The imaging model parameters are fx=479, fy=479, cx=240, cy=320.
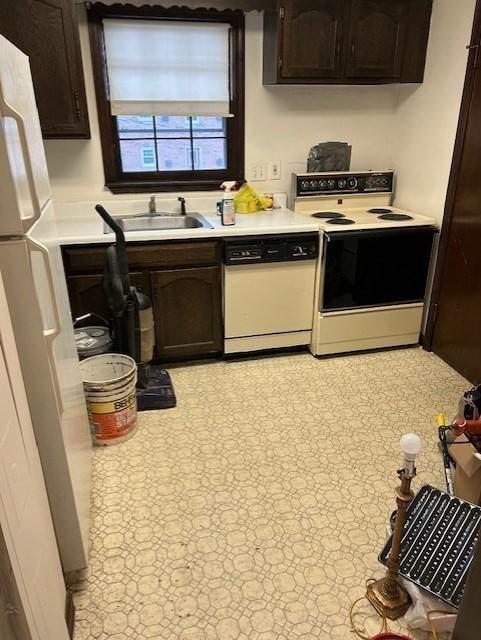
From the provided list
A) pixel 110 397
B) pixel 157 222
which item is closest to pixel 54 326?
pixel 110 397

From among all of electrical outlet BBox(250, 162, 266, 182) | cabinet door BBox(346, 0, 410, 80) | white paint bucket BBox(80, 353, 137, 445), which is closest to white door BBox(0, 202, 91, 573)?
white paint bucket BBox(80, 353, 137, 445)

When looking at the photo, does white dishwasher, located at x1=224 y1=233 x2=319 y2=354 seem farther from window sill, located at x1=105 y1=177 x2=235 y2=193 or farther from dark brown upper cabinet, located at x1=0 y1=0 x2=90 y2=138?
dark brown upper cabinet, located at x1=0 y1=0 x2=90 y2=138

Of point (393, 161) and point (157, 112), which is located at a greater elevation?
point (157, 112)

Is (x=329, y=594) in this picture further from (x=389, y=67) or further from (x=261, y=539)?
(x=389, y=67)

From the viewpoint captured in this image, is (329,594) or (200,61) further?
(200,61)

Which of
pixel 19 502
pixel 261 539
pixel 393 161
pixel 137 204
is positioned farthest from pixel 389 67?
pixel 19 502

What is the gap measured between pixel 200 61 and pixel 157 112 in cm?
42

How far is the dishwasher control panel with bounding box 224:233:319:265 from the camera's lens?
111 inches

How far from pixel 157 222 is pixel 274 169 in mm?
901

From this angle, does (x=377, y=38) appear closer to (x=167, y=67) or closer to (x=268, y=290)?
(x=167, y=67)

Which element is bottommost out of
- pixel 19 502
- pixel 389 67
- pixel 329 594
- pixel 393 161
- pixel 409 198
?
pixel 329 594

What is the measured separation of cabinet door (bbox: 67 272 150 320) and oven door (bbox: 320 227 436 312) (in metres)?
1.12

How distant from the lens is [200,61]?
3.02 metres

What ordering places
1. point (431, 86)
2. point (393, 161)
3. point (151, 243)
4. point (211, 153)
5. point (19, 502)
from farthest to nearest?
point (393, 161), point (211, 153), point (431, 86), point (151, 243), point (19, 502)
